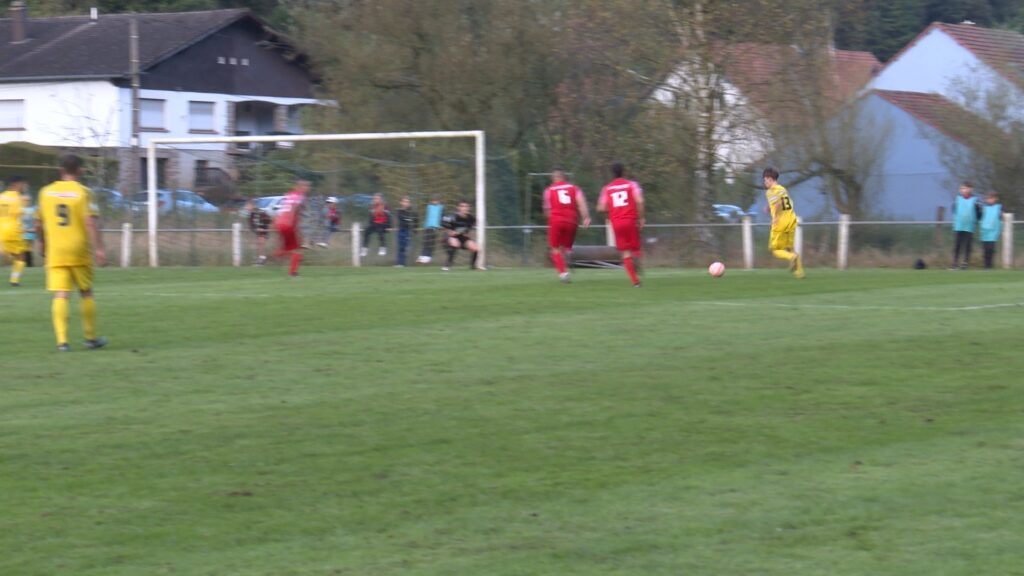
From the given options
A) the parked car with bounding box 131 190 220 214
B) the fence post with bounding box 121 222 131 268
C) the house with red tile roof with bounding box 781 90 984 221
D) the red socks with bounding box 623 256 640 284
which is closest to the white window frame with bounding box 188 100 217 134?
the parked car with bounding box 131 190 220 214

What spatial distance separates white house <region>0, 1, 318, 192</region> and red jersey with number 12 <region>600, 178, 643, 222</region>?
109ft

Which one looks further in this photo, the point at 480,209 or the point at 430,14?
the point at 430,14

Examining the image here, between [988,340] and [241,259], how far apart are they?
66.7 ft

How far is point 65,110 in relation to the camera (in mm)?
51938

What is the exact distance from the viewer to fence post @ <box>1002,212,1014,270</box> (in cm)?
2844

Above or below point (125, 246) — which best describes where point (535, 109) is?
above

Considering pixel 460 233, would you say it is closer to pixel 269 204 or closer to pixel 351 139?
pixel 351 139

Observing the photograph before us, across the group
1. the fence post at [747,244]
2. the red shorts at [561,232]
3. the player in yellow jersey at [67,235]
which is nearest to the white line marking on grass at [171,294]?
the red shorts at [561,232]

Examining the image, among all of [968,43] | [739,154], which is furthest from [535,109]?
[968,43]

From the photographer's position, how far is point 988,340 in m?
11.9

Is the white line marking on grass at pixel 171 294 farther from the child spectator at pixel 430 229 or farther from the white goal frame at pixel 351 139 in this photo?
the child spectator at pixel 430 229

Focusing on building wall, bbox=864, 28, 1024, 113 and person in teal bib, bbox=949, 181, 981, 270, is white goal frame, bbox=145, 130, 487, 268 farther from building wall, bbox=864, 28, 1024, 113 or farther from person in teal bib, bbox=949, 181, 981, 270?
building wall, bbox=864, 28, 1024, 113

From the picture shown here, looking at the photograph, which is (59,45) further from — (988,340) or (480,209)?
(988,340)

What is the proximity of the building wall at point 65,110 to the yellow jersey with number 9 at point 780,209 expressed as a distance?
115ft
